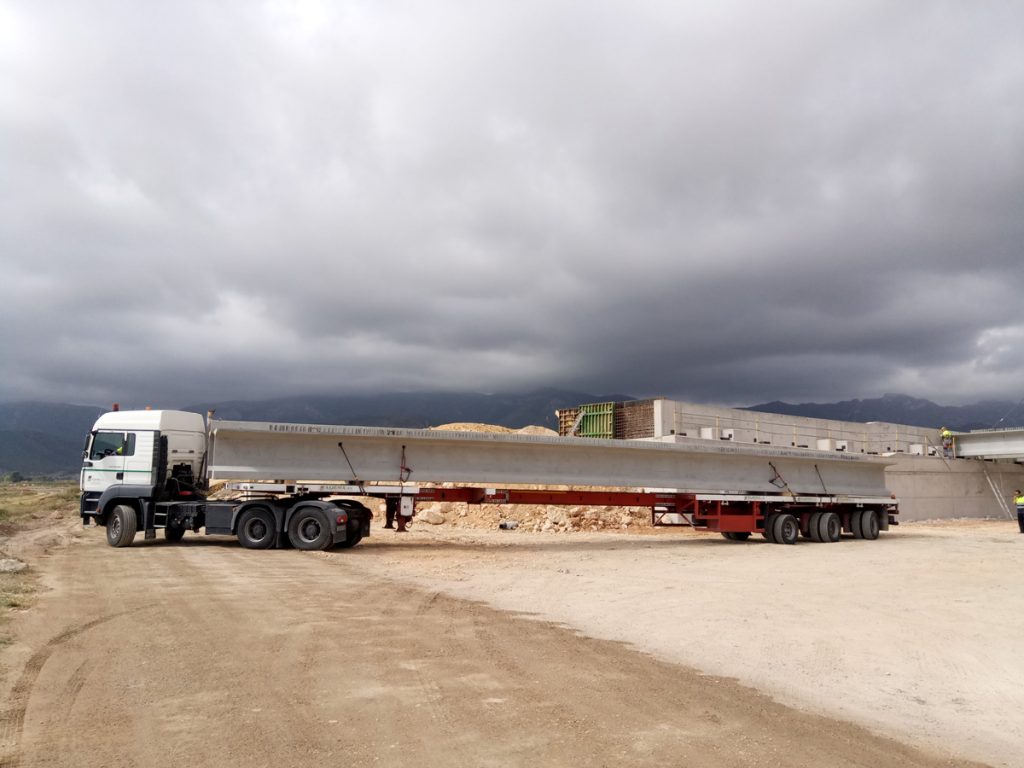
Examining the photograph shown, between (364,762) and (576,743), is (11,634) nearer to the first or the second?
(364,762)

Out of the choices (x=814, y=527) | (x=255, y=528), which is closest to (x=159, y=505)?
(x=255, y=528)

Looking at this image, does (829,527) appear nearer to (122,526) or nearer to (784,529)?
(784,529)

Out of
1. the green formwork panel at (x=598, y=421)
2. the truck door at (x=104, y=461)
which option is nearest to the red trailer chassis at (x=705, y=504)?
the truck door at (x=104, y=461)

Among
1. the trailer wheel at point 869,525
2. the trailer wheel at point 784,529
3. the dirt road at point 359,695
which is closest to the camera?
the dirt road at point 359,695

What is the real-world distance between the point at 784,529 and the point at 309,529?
1459 centimetres

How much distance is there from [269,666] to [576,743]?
10.7ft

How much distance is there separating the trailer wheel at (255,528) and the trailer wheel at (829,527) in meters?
17.2

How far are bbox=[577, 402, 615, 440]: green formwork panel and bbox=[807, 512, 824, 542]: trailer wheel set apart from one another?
12.1 m

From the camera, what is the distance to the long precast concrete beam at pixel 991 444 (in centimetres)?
3950

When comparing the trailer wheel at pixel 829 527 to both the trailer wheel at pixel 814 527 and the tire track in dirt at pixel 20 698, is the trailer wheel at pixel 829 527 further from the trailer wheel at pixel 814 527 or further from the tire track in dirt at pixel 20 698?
the tire track in dirt at pixel 20 698

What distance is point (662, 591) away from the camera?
12070 millimetres

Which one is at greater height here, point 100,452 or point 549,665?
point 100,452

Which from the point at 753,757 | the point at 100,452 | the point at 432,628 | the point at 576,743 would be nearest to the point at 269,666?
the point at 432,628

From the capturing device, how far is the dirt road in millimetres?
4730
